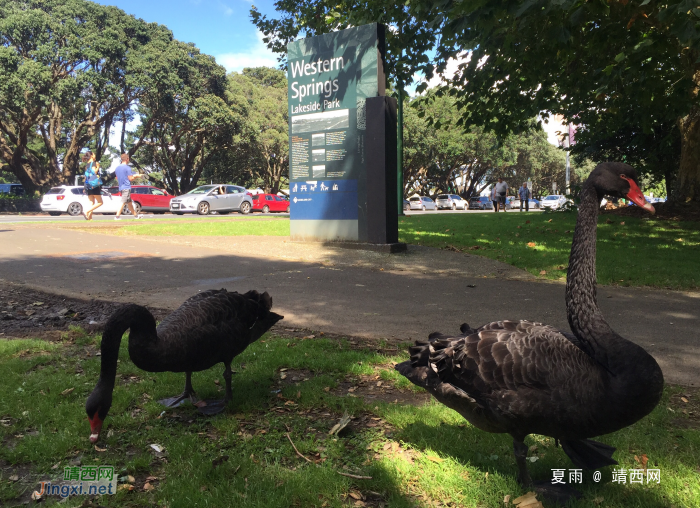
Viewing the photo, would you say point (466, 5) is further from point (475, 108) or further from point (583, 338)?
point (475, 108)

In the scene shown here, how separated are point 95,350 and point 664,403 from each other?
15.2 ft

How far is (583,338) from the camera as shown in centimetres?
253

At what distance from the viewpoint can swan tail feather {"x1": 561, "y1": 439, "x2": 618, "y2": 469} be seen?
105 inches

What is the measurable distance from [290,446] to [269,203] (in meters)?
32.9

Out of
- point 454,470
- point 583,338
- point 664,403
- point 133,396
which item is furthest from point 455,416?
point 133,396

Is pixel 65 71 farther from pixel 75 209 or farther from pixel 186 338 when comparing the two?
pixel 186 338

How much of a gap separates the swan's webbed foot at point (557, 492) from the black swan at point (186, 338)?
210 cm

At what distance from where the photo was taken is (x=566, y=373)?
240 cm

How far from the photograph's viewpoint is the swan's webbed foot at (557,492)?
8.42ft

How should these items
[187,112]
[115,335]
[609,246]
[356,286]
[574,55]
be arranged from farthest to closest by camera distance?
1. [187,112]
2. [609,246]
3. [574,55]
4. [356,286]
5. [115,335]

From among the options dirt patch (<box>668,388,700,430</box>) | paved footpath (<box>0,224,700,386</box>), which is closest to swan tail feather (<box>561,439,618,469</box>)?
dirt patch (<box>668,388,700,430</box>)

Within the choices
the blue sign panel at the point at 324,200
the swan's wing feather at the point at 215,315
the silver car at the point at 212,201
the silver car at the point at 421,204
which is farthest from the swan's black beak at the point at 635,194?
the silver car at the point at 421,204

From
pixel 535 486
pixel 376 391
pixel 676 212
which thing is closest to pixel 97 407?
pixel 376 391

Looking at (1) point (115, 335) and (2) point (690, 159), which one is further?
(2) point (690, 159)
